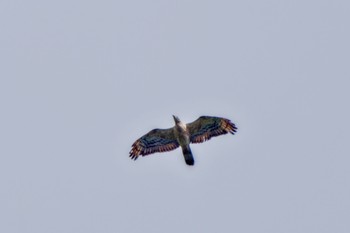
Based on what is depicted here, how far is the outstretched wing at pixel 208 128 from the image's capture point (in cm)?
4491

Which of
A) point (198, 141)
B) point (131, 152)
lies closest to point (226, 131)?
point (198, 141)

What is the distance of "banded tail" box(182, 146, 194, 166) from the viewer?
43.5 metres

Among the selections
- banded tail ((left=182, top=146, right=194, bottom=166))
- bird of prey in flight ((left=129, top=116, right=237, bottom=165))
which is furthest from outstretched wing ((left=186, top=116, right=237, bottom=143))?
banded tail ((left=182, top=146, right=194, bottom=166))

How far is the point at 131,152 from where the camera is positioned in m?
45.8

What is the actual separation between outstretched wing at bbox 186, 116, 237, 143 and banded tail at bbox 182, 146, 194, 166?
741 millimetres

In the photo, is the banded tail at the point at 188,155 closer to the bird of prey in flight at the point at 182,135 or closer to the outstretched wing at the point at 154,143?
the bird of prey in flight at the point at 182,135

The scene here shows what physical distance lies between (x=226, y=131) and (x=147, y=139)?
136 inches

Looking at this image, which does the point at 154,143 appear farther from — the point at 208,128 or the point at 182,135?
the point at 208,128

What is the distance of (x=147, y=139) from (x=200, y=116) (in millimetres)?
2638

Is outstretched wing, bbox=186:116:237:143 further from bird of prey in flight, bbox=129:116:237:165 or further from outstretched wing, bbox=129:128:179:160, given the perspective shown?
outstretched wing, bbox=129:128:179:160

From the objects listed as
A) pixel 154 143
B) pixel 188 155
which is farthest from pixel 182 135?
pixel 154 143

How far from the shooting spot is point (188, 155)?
144 feet

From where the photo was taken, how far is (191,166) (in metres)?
43.4

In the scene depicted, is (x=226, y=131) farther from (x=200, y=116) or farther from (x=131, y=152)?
(x=131, y=152)
